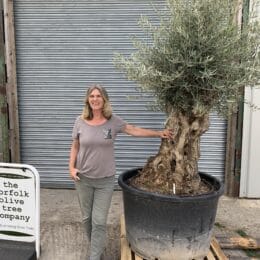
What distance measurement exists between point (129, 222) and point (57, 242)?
3.31 ft

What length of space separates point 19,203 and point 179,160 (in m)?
1.59

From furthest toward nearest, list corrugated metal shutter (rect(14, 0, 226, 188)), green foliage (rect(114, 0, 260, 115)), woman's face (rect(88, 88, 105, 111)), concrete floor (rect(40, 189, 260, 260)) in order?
1. corrugated metal shutter (rect(14, 0, 226, 188))
2. concrete floor (rect(40, 189, 260, 260))
3. woman's face (rect(88, 88, 105, 111))
4. green foliage (rect(114, 0, 260, 115))

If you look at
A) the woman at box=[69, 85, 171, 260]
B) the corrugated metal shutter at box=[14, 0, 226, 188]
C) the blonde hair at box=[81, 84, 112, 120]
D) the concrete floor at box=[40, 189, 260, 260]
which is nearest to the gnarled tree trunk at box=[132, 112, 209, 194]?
the woman at box=[69, 85, 171, 260]

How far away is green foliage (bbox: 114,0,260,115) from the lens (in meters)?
3.43

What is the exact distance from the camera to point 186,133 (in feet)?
12.6

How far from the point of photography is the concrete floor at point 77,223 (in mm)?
4391

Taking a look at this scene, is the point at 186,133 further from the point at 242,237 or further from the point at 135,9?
the point at 135,9

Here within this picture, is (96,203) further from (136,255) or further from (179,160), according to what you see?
(179,160)

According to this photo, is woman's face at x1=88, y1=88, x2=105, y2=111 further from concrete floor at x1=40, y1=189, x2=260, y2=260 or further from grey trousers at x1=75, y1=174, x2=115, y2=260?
concrete floor at x1=40, y1=189, x2=260, y2=260

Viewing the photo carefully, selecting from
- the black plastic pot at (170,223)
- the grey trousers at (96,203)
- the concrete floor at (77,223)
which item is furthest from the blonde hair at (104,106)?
the concrete floor at (77,223)

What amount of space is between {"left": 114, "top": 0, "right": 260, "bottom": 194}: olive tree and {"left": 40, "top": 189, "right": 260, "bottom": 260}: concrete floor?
45.4 inches

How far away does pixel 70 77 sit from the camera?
5.89m

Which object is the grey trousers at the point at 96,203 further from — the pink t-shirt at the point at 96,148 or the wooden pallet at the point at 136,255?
the wooden pallet at the point at 136,255

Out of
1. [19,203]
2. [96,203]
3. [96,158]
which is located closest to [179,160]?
[96,158]
